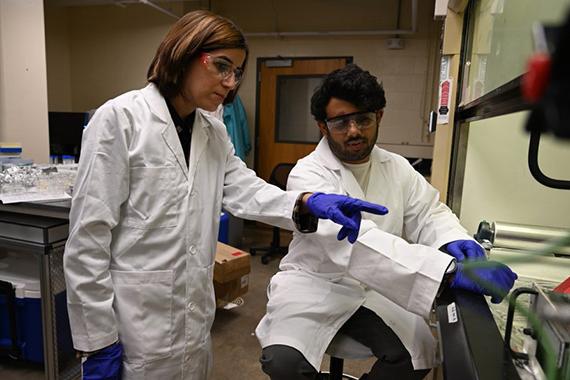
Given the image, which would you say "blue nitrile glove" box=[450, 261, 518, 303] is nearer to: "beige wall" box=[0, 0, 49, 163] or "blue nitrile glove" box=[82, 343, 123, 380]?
"blue nitrile glove" box=[82, 343, 123, 380]

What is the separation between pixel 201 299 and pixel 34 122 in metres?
2.57

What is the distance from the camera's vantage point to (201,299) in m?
1.22

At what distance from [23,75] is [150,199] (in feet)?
8.37

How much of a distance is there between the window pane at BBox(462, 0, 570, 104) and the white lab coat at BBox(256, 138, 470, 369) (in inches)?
17.7

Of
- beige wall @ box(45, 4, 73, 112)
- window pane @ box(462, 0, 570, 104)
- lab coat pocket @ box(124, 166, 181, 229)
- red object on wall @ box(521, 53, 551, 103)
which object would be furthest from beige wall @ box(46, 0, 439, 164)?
red object on wall @ box(521, 53, 551, 103)

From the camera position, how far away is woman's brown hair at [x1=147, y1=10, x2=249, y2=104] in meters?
1.09

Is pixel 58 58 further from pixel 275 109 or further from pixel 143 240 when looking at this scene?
pixel 143 240

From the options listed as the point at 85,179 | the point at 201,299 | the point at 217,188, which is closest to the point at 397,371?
the point at 201,299

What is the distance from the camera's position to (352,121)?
1.37 m

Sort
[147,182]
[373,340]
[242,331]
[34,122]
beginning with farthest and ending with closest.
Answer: [34,122] < [242,331] < [373,340] < [147,182]

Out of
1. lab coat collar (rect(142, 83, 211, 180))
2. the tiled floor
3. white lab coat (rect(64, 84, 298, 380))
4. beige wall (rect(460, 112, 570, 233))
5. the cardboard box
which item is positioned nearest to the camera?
white lab coat (rect(64, 84, 298, 380))

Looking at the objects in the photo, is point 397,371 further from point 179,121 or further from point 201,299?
point 179,121

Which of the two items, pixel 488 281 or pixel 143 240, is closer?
pixel 488 281

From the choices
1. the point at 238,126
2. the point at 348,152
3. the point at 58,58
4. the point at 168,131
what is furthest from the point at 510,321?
the point at 58,58
